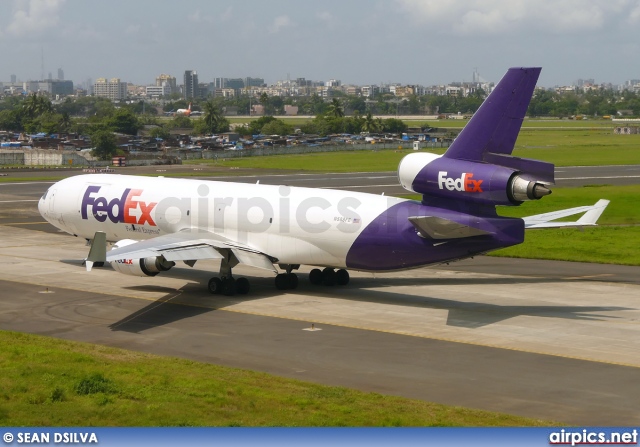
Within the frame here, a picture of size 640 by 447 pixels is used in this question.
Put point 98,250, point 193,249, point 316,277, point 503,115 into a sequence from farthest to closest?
point 316,277
point 193,249
point 503,115
point 98,250

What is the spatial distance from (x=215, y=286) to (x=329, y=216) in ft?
20.9

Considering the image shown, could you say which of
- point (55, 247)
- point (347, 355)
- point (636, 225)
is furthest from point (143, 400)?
→ point (636, 225)

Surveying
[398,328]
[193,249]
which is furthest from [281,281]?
[398,328]

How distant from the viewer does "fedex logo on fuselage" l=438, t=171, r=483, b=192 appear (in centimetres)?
3716

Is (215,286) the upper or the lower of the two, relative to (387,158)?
lower

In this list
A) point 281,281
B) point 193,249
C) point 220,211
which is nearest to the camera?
point 193,249

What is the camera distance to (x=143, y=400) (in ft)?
81.9

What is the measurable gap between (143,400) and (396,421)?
262 inches

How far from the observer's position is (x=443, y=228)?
1515 inches

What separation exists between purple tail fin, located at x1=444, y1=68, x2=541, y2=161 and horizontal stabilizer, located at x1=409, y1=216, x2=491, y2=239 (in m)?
2.77

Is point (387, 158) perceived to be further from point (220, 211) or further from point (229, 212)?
point (229, 212)

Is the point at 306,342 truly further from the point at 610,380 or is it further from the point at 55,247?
the point at 55,247

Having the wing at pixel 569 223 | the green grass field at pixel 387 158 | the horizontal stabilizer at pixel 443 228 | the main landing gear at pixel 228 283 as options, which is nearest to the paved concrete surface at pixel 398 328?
the main landing gear at pixel 228 283

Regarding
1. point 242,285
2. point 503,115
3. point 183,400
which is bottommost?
point 242,285
